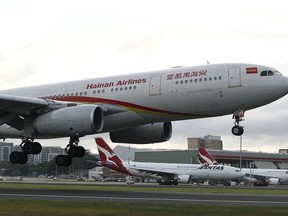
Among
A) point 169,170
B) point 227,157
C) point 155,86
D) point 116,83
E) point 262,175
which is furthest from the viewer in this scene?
point 227,157

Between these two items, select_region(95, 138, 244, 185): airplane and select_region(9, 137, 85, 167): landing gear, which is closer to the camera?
select_region(9, 137, 85, 167): landing gear

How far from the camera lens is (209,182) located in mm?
97812

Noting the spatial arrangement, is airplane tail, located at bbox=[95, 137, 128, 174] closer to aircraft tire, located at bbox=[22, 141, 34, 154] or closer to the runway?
aircraft tire, located at bbox=[22, 141, 34, 154]

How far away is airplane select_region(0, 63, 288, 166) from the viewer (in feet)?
122

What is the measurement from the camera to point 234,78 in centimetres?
3728

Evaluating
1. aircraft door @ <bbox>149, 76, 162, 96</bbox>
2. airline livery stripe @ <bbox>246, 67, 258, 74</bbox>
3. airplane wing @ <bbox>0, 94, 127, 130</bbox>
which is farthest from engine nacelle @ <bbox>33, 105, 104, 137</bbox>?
airline livery stripe @ <bbox>246, 67, 258, 74</bbox>

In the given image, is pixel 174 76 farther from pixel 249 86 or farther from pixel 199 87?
pixel 249 86

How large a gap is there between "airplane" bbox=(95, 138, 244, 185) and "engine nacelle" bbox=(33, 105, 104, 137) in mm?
54950

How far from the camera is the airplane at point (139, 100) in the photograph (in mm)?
37281

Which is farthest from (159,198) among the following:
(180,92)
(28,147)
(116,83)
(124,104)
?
(28,147)

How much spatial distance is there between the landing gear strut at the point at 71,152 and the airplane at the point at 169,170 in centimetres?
4944

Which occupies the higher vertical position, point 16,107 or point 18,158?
point 16,107

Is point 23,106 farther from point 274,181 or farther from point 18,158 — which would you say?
point 274,181

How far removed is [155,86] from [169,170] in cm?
5985
